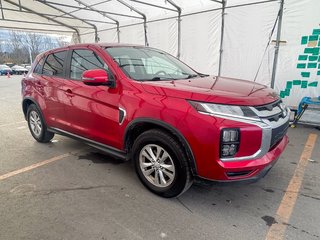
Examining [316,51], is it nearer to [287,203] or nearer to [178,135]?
[287,203]

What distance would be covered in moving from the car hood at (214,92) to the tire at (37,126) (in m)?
2.51

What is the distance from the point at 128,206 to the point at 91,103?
1.39 metres

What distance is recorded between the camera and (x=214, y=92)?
2.54 meters

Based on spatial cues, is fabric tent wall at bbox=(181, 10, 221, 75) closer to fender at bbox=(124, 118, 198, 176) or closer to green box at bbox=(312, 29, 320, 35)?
green box at bbox=(312, 29, 320, 35)

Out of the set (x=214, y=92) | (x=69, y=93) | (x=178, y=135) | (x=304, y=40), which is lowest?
(x=178, y=135)

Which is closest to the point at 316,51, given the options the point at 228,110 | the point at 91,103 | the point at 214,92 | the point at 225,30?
the point at 225,30

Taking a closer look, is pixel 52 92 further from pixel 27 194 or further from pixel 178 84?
pixel 178 84

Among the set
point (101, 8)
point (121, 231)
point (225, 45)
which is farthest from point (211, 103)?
point (101, 8)

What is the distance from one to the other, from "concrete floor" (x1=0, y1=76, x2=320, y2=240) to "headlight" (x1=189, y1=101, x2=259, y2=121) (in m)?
1.02

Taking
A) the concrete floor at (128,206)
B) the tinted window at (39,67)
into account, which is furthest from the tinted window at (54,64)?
the concrete floor at (128,206)

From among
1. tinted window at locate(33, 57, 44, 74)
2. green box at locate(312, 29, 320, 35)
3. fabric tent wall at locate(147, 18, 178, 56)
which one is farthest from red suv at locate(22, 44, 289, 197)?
fabric tent wall at locate(147, 18, 178, 56)

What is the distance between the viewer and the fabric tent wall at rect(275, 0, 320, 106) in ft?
20.4

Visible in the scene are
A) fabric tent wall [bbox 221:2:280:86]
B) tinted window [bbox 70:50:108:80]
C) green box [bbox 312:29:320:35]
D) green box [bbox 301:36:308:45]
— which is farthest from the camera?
fabric tent wall [bbox 221:2:280:86]

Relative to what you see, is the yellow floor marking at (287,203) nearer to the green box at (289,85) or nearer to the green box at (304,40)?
the green box at (289,85)
